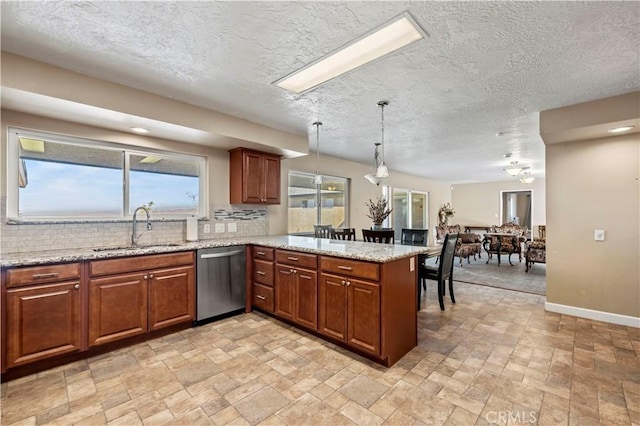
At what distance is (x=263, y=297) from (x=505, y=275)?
481 centimetres

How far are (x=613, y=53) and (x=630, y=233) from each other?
7.28ft

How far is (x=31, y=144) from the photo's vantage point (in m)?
2.71

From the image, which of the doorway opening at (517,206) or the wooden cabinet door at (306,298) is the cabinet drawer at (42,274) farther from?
the doorway opening at (517,206)

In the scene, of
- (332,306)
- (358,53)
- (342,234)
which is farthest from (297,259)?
(358,53)

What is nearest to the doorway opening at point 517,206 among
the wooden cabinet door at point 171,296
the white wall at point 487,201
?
the white wall at point 487,201

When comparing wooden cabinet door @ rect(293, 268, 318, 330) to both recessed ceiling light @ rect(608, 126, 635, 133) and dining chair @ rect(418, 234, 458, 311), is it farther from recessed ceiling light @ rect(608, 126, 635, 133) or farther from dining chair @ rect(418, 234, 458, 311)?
recessed ceiling light @ rect(608, 126, 635, 133)

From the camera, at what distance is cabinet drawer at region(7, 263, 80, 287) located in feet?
7.05

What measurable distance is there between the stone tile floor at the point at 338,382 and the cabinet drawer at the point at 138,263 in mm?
721

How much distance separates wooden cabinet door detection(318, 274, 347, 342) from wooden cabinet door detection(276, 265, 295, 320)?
0.41m

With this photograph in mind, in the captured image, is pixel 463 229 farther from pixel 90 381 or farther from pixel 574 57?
pixel 90 381

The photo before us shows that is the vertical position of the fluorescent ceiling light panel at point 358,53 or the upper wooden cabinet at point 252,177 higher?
the fluorescent ceiling light panel at point 358,53

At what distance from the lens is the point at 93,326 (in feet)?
8.14

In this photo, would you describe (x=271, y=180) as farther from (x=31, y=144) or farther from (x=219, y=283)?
(x=31, y=144)

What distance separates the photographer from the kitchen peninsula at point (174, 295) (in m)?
2.21
